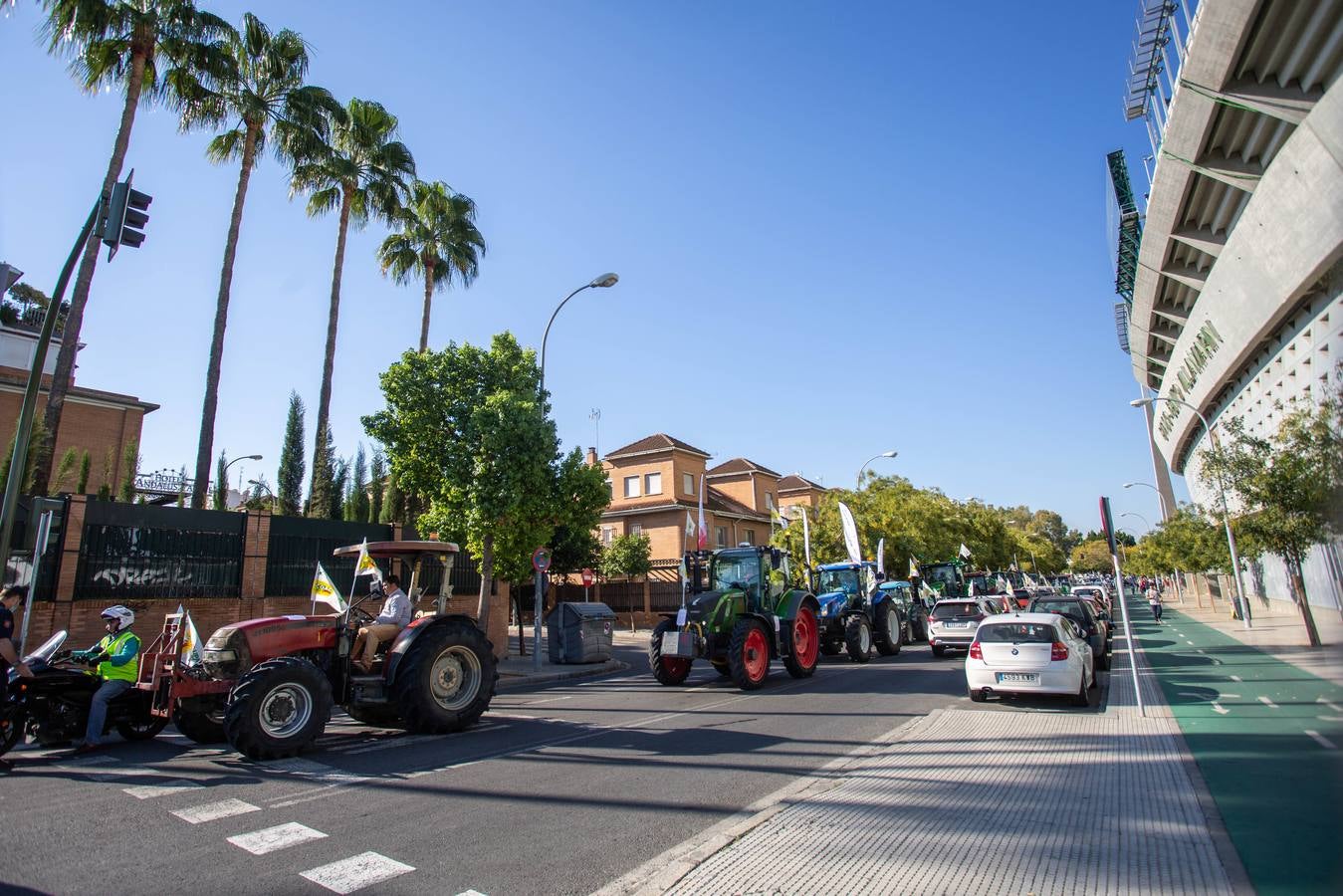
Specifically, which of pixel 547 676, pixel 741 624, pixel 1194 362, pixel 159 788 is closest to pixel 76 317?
pixel 547 676

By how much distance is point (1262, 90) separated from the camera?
1964cm

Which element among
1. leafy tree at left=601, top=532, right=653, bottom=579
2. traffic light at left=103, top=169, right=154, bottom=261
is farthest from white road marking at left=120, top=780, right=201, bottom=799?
leafy tree at left=601, top=532, right=653, bottom=579

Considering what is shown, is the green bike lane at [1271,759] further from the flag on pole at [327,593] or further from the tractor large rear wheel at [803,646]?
the flag on pole at [327,593]

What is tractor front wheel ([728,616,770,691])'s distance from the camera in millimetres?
12594

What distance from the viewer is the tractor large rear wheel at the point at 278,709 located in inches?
277

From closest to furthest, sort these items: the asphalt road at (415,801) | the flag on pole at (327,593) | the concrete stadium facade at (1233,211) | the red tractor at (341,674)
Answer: the asphalt road at (415,801)
the red tractor at (341,674)
the flag on pole at (327,593)
the concrete stadium facade at (1233,211)

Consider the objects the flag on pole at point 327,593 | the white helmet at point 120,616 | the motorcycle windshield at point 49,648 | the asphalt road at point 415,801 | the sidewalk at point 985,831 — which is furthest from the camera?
the flag on pole at point 327,593

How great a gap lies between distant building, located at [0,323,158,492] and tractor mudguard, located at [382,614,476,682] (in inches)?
1203

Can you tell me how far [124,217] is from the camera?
9984 millimetres

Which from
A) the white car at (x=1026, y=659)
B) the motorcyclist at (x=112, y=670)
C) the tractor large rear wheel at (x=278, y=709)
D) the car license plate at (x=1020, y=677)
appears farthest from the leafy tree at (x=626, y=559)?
the tractor large rear wheel at (x=278, y=709)

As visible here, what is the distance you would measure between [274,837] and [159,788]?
2.14 meters

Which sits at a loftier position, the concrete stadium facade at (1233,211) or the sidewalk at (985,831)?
the concrete stadium facade at (1233,211)

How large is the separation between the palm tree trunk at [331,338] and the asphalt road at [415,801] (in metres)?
15.5

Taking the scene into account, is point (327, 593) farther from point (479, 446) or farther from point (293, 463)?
point (293, 463)
